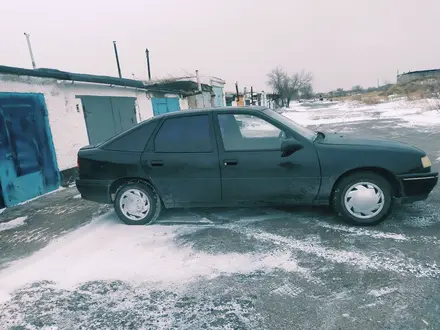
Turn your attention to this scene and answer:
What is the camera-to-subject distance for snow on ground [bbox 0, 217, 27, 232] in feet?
16.2

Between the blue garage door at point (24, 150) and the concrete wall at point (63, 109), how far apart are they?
201 millimetres

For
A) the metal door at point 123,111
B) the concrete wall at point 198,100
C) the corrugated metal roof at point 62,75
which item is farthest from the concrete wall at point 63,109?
the concrete wall at point 198,100

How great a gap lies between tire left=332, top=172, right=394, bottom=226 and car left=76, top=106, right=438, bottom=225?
0.01 metres

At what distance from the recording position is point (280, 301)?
102 inches

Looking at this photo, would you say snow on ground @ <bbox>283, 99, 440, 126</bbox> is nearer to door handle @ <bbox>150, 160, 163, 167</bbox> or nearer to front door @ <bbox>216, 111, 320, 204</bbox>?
front door @ <bbox>216, 111, 320, 204</bbox>

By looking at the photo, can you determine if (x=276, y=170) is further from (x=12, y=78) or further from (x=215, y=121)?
(x=12, y=78)

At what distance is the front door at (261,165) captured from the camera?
3.84 meters

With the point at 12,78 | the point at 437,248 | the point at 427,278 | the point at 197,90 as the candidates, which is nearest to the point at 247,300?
the point at 427,278

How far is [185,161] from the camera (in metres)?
4.11

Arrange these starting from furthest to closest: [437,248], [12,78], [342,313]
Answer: [12,78] < [437,248] < [342,313]

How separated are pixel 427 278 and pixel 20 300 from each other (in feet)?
12.6

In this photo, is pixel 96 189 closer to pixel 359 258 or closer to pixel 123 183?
pixel 123 183

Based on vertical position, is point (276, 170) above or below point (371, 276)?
above

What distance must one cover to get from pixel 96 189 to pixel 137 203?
2.13 feet
